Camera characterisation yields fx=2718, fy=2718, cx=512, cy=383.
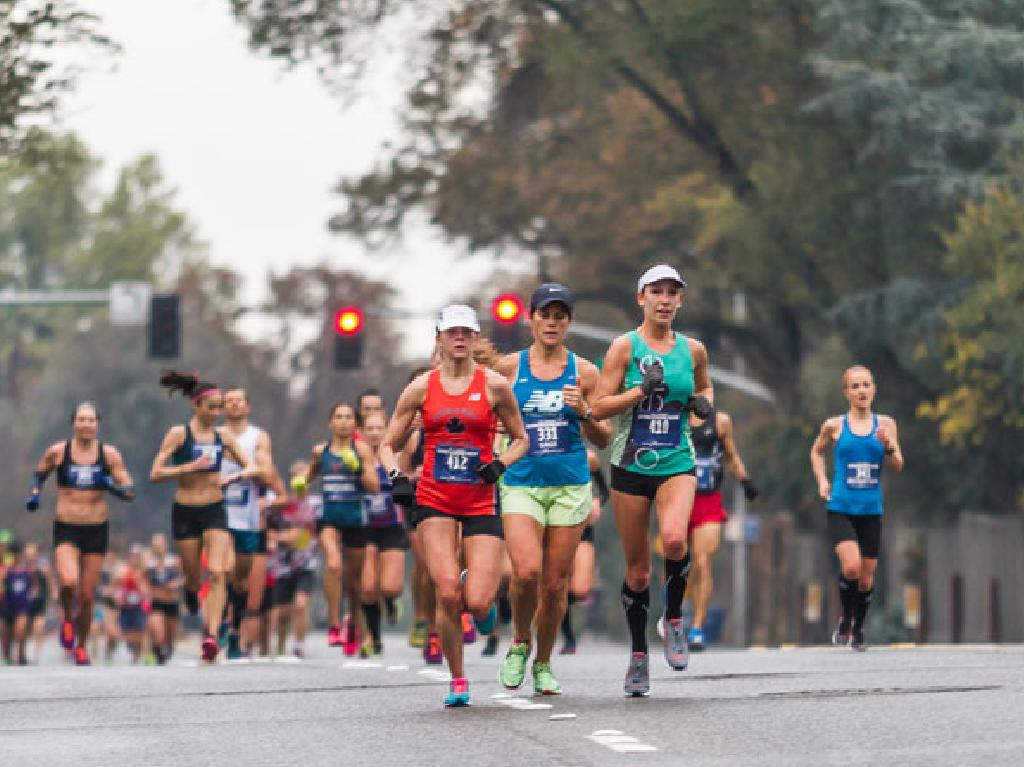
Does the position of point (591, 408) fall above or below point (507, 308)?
below

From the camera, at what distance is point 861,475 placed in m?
19.7

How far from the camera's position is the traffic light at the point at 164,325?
115ft

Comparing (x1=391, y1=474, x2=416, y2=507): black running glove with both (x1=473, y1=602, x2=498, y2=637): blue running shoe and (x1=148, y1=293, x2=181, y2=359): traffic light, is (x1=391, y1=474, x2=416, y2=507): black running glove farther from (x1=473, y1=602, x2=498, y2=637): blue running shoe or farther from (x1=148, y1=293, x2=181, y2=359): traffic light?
(x1=148, y1=293, x2=181, y2=359): traffic light

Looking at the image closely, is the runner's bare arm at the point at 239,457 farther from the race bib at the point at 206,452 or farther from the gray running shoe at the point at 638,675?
the gray running shoe at the point at 638,675

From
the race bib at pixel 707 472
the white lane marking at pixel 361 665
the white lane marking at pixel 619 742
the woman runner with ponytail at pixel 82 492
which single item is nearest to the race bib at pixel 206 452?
the woman runner with ponytail at pixel 82 492

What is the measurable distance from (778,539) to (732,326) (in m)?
Result: 11.6

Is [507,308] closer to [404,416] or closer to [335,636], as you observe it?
[335,636]

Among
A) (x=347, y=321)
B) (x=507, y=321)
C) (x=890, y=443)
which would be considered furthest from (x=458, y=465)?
(x=347, y=321)

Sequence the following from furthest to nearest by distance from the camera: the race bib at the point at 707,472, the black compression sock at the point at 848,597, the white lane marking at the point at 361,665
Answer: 1. the race bib at the point at 707,472
2. the black compression sock at the point at 848,597
3. the white lane marking at the point at 361,665

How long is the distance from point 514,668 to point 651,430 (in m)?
1.39

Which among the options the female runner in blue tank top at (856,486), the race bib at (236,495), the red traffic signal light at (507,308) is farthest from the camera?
the red traffic signal light at (507,308)

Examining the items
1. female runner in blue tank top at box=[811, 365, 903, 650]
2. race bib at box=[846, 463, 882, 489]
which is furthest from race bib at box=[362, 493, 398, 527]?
race bib at box=[846, 463, 882, 489]

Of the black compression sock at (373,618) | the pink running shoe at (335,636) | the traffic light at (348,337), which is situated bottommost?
the pink running shoe at (335,636)

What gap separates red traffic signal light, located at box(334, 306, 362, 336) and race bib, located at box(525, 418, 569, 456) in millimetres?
20678
